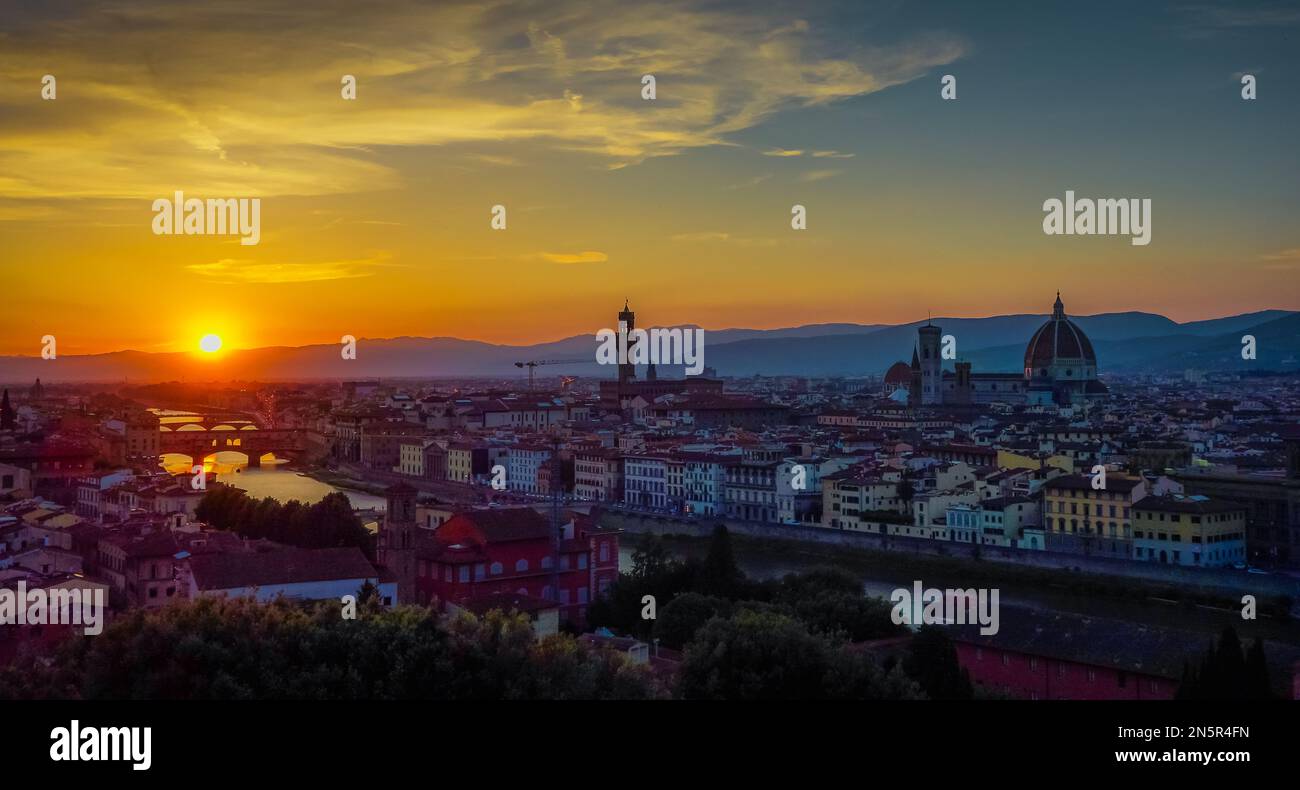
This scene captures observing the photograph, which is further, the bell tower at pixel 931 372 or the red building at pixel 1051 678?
the bell tower at pixel 931 372

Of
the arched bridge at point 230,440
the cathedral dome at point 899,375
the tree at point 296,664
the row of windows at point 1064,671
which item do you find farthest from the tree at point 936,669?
the cathedral dome at point 899,375

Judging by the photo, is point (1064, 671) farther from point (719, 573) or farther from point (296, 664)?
point (296, 664)

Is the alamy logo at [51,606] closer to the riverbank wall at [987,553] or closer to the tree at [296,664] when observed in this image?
the tree at [296,664]

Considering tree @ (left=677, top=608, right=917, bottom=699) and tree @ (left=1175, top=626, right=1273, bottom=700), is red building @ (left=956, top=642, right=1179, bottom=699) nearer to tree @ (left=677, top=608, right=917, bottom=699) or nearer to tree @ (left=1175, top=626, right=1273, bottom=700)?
tree @ (left=1175, top=626, right=1273, bottom=700)

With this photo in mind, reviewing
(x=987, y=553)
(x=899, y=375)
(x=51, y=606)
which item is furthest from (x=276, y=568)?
(x=899, y=375)

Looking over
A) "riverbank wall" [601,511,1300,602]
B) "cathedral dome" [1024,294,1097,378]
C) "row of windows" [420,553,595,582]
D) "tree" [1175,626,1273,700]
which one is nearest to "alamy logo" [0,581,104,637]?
"row of windows" [420,553,595,582]
